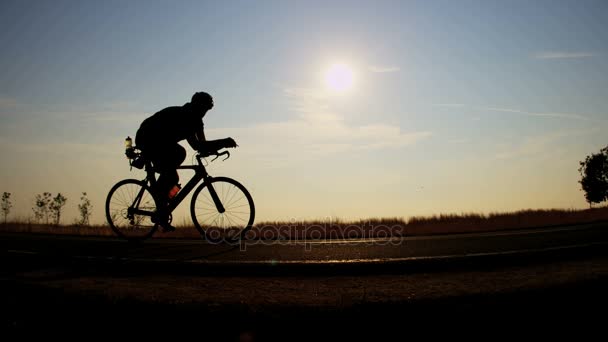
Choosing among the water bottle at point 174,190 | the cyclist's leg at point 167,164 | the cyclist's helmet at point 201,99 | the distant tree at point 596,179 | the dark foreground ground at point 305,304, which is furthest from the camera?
the distant tree at point 596,179

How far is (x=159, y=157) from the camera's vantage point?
7.22 m

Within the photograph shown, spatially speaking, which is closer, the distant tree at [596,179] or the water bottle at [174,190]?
the water bottle at [174,190]

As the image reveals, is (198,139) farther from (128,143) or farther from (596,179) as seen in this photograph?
(596,179)

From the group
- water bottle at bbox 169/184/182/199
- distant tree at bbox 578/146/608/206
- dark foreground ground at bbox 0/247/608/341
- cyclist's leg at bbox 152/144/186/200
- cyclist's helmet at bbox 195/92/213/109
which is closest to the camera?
dark foreground ground at bbox 0/247/608/341

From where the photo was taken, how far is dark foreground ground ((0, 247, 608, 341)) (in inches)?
97.4

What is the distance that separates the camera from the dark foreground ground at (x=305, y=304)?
2.47 m

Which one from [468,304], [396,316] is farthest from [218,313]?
[468,304]

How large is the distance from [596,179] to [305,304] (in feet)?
238

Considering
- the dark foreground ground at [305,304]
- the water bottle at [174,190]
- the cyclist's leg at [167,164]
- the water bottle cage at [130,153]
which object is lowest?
the dark foreground ground at [305,304]

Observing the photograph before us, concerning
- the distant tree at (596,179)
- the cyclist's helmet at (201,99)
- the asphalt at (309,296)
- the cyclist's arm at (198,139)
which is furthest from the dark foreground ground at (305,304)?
the distant tree at (596,179)

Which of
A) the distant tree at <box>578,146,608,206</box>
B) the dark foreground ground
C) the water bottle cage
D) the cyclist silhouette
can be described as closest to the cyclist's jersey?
the cyclist silhouette

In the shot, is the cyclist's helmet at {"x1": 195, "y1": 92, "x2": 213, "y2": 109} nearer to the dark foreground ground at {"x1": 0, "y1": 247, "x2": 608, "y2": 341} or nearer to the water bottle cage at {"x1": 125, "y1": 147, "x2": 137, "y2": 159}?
the water bottle cage at {"x1": 125, "y1": 147, "x2": 137, "y2": 159}

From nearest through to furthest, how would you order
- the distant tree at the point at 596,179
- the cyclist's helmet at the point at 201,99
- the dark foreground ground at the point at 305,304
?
the dark foreground ground at the point at 305,304
the cyclist's helmet at the point at 201,99
the distant tree at the point at 596,179

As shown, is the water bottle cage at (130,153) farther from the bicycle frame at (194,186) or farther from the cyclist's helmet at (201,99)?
the cyclist's helmet at (201,99)
